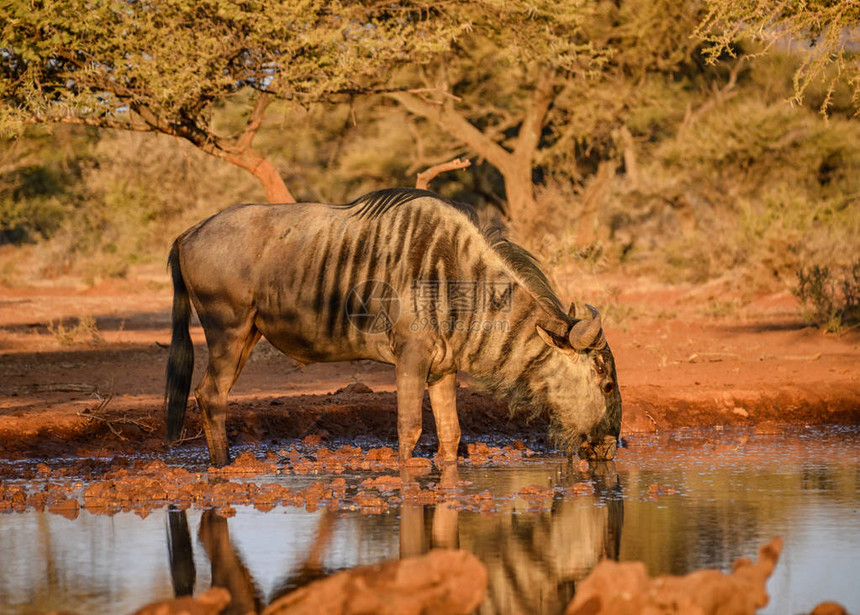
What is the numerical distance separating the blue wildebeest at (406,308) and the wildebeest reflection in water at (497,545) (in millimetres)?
928

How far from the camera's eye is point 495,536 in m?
5.80

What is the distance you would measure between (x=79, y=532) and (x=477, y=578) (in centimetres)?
266

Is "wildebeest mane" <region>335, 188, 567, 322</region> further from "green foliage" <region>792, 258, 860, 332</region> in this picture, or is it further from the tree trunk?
"green foliage" <region>792, 258, 860, 332</region>

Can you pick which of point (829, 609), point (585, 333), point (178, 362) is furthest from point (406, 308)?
point (829, 609)

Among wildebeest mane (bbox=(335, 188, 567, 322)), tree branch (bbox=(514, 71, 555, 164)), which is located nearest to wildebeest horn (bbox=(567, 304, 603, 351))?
wildebeest mane (bbox=(335, 188, 567, 322))

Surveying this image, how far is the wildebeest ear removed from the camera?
7.74m

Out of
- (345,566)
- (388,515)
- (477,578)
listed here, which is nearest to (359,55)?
(388,515)

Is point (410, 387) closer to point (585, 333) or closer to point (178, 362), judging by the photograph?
point (585, 333)

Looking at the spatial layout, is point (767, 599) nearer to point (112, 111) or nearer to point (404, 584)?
point (404, 584)

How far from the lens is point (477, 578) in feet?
13.7

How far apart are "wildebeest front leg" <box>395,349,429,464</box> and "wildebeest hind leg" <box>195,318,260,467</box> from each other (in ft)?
4.03

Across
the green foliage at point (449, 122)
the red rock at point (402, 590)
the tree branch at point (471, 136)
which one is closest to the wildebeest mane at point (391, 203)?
the green foliage at point (449, 122)

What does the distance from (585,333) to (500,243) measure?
93cm

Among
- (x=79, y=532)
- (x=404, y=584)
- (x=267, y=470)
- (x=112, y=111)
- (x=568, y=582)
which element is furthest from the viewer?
(x=112, y=111)
